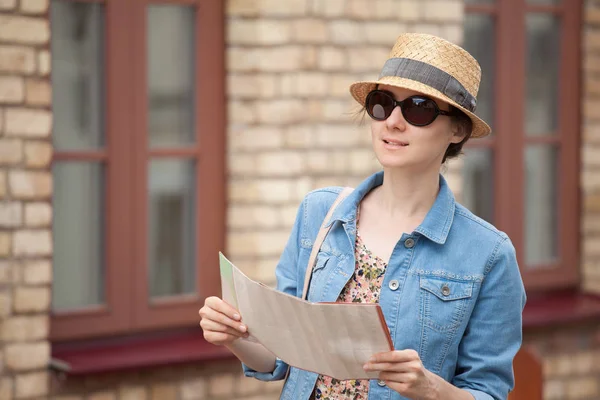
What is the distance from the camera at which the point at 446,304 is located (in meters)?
2.21

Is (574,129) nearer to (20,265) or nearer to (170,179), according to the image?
(170,179)

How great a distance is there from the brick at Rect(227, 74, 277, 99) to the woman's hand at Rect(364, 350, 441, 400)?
2.65m

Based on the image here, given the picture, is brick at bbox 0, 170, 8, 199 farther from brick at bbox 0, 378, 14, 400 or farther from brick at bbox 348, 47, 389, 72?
brick at bbox 348, 47, 389, 72

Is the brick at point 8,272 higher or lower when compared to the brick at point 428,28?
lower

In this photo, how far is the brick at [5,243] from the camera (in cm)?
393

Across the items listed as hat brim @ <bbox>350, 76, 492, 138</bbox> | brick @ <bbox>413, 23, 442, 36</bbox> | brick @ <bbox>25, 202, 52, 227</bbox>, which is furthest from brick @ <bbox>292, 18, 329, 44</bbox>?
hat brim @ <bbox>350, 76, 492, 138</bbox>

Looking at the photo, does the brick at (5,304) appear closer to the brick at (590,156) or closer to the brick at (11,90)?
the brick at (11,90)

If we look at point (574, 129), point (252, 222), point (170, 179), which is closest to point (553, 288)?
point (574, 129)

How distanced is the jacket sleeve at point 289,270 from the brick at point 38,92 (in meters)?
1.87

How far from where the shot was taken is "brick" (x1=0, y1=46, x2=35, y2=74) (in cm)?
390

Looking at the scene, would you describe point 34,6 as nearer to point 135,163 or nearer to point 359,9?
point 135,163

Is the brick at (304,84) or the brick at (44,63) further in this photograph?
the brick at (304,84)

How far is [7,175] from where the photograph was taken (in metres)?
3.93

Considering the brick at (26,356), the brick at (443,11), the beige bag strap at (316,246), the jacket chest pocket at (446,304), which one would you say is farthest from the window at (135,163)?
the jacket chest pocket at (446,304)
